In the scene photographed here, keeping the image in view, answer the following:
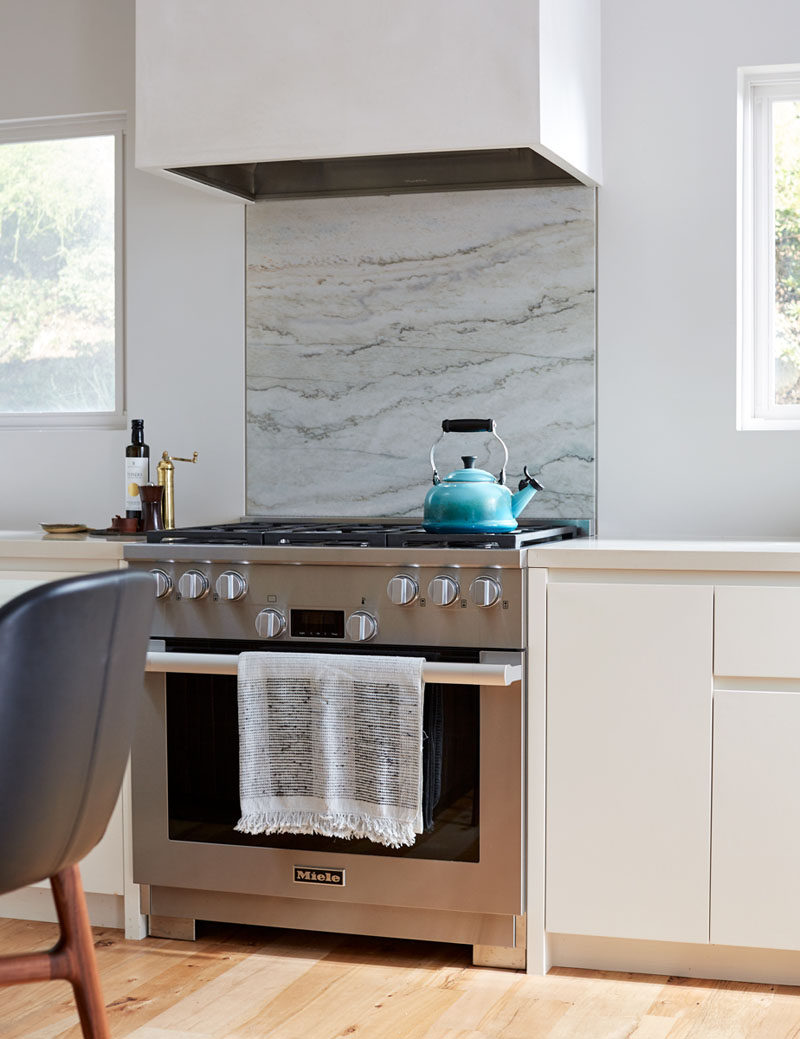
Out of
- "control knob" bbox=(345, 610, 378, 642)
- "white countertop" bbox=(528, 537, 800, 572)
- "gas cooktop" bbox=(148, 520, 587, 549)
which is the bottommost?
"control knob" bbox=(345, 610, 378, 642)

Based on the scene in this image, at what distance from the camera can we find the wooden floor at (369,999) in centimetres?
234

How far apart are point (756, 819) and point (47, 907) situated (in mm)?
1611

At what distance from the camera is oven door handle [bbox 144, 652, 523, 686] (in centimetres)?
250

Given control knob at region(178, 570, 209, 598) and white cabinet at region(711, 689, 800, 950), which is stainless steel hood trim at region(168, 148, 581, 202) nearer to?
control knob at region(178, 570, 209, 598)

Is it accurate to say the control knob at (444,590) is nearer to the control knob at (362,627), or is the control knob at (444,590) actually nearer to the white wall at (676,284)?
the control knob at (362,627)

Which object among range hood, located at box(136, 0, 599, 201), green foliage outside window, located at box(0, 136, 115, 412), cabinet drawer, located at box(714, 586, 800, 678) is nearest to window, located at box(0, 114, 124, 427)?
green foliage outside window, located at box(0, 136, 115, 412)

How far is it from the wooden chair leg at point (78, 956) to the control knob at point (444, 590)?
1042 millimetres

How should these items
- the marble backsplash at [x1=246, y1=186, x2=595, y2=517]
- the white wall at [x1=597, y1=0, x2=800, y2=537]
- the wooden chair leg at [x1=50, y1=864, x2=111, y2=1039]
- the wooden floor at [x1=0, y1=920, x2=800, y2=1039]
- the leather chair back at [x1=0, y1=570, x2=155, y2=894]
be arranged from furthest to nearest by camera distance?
the marble backsplash at [x1=246, y1=186, x2=595, y2=517]
the white wall at [x1=597, y1=0, x2=800, y2=537]
the wooden floor at [x1=0, y1=920, x2=800, y2=1039]
the wooden chair leg at [x1=50, y1=864, x2=111, y2=1039]
the leather chair back at [x1=0, y1=570, x2=155, y2=894]

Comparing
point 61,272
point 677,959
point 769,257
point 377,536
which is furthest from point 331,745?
point 61,272

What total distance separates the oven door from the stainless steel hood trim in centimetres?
117

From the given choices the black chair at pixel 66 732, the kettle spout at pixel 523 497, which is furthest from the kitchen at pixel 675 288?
the black chair at pixel 66 732

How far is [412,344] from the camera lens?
3.29 meters

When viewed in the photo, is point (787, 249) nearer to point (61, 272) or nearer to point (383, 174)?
point (383, 174)

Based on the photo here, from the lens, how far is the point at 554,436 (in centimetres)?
320
